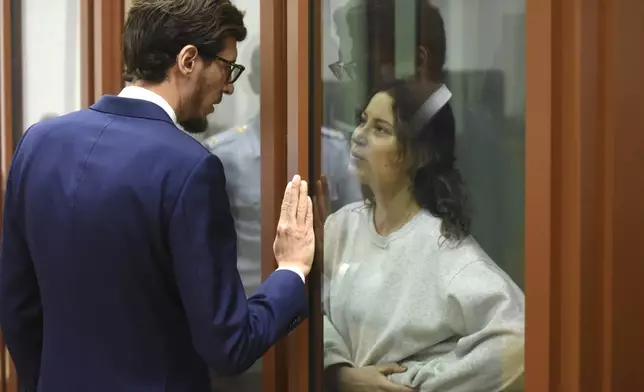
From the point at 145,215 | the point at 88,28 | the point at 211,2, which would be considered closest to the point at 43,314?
the point at 145,215

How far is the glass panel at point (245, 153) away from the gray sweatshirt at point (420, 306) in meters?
0.18

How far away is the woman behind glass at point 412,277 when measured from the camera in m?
1.14

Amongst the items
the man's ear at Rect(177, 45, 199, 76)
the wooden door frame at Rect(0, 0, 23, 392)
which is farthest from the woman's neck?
the wooden door frame at Rect(0, 0, 23, 392)

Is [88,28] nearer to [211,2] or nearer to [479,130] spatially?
[211,2]

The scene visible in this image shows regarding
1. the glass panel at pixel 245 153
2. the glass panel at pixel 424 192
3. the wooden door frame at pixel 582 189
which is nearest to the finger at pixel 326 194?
the glass panel at pixel 424 192

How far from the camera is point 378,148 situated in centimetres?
124

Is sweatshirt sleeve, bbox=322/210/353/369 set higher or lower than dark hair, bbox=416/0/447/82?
lower

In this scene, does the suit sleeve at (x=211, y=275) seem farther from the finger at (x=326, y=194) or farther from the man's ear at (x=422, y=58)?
the man's ear at (x=422, y=58)

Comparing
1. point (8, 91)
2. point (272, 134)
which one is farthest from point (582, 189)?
point (8, 91)

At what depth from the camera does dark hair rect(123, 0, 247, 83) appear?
1.10 meters

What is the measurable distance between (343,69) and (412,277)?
39cm

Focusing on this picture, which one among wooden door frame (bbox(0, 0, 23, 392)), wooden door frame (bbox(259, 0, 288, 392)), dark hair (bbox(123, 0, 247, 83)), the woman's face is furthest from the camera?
wooden door frame (bbox(0, 0, 23, 392))

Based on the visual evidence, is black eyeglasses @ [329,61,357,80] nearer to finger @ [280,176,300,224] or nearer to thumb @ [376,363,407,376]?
finger @ [280,176,300,224]

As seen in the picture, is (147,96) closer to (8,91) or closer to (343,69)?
(343,69)
